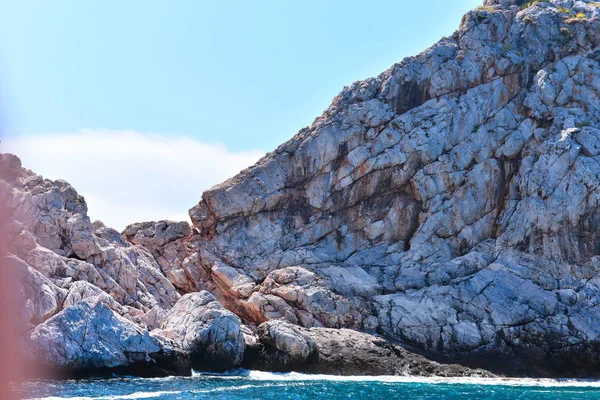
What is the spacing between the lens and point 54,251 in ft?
216

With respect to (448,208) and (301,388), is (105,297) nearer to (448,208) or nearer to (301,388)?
(301,388)

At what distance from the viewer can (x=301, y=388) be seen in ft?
169

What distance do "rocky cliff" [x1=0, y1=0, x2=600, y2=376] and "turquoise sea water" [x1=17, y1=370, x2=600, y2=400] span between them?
3.08 metres

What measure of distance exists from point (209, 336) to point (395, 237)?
2922 cm

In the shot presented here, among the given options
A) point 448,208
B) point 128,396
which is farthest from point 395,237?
point 128,396

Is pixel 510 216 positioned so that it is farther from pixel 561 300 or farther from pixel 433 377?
pixel 433 377

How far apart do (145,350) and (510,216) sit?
141ft

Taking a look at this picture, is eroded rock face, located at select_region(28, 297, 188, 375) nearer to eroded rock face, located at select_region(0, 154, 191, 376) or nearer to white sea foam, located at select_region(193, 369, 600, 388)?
eroded rock face, located at select_region(0, 154, 191, 376)

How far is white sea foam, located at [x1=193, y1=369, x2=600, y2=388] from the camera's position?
189 feet

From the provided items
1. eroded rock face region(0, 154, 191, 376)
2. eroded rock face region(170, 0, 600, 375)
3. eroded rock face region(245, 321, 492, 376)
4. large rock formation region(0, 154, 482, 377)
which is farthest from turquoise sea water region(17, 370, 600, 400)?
eroded rock face region(170, 0, 600, 375)

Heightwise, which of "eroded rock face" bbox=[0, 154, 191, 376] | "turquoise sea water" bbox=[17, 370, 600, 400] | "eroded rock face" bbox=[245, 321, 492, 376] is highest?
"eroded rock face" bbox=[0, 154, 191, 376]

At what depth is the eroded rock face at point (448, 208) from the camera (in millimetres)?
68188

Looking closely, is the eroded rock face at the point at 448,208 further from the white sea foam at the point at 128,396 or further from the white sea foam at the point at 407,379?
the white sea foam at the point at 128,396

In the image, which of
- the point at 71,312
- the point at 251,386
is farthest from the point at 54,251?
the point at 251,386
